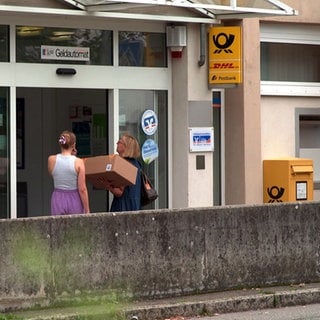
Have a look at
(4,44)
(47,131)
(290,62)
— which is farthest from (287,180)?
(4,44)

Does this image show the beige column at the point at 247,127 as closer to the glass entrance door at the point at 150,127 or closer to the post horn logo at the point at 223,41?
the post horn logo at the point at 223,41

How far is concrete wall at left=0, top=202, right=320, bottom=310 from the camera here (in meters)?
9.86

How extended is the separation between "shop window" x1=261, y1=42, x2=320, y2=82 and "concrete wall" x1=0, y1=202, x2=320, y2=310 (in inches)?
177

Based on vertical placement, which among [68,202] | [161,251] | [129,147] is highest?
[129,147]

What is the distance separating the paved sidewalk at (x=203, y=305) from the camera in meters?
9.63

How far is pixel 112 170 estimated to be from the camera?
37.6ft

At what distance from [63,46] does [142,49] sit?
4.31 feet

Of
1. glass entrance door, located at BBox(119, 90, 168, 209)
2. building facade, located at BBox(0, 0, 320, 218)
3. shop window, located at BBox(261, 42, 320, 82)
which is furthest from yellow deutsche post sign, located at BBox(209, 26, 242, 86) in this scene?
shop window, located at BBox(261, 42, 320, 82)

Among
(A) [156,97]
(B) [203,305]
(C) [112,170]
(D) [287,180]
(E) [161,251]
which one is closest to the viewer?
(B) [203,305]

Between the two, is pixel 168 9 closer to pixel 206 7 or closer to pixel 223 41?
pixel 206 7

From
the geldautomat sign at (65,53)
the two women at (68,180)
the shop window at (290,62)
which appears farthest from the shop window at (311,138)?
the two women at (68,180)

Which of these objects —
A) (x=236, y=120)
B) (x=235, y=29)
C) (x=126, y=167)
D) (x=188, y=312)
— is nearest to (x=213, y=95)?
(x=236, y=120)

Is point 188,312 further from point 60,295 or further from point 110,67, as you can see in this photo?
point 110,67

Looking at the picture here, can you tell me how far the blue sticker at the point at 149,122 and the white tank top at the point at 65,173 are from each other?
2961mm
